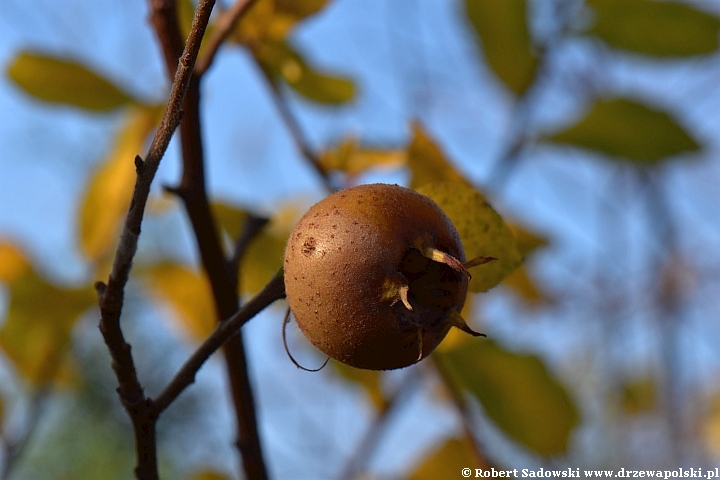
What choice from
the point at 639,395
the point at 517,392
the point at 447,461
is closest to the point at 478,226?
the point at 517,392

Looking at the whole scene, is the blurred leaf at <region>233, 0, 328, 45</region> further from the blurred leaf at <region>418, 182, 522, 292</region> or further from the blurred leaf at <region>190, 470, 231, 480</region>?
the blurred leaf at <region>190, 470, 231, 480</region>

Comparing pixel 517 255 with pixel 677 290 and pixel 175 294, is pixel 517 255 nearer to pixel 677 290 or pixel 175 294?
pixel 175 294

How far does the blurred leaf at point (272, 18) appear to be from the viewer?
2.71 ft

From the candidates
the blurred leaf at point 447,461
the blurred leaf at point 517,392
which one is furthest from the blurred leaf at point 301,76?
the blurred leaf at point 447,461

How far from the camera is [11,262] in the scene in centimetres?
118

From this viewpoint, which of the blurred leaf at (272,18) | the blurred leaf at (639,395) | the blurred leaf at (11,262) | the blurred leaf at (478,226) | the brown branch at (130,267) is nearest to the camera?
the brown branch at (130,267)

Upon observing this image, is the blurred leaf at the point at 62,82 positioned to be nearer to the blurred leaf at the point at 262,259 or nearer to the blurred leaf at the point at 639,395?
the blurred leaf at the point at 262,259

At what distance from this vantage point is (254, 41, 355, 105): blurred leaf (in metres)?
0.88

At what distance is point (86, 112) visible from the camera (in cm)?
96

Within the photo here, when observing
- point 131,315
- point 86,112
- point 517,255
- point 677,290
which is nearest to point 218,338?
point 517,255

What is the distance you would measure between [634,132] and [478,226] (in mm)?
614

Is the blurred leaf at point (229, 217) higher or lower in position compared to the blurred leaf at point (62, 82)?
lower

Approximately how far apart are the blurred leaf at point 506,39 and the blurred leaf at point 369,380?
49 centimetres

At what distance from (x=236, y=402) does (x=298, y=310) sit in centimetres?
28
